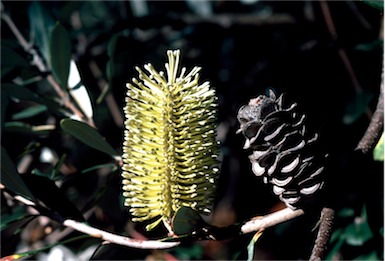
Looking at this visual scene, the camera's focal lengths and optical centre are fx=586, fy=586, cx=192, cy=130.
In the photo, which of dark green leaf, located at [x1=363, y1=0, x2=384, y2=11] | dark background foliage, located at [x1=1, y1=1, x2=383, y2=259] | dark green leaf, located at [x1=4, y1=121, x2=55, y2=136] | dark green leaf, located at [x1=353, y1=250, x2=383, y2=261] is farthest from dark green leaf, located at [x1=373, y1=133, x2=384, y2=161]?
dark green leaf, located at [x1=4, y1=121, x2=55, y2=136]

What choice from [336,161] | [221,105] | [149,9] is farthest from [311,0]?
[149,9]

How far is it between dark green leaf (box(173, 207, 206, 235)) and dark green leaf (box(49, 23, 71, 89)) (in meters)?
0.40

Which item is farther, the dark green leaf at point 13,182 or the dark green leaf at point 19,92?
the dark green leaf at point 19,92

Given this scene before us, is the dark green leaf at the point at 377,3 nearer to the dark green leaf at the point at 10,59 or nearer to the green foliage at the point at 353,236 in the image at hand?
the green foliage at the point at 353,236

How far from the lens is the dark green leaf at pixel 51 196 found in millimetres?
720

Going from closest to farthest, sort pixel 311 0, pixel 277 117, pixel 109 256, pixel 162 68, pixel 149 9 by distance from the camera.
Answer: pixel 277 117
pixel 109 256
pixel 162 68
pixel 311 0
pixel 149 9

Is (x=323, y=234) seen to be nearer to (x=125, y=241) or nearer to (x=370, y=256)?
(x=125, y=241)

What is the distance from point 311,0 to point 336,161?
99 centimetres

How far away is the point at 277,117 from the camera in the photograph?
0.53 meters

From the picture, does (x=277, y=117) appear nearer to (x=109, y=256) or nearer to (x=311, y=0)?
(x=109, y=256)

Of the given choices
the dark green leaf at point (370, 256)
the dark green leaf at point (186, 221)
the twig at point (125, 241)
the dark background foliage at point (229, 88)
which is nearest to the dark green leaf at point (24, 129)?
the dark background foliage at point (229, 88)

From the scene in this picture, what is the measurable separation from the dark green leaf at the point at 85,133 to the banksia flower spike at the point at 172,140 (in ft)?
0.48

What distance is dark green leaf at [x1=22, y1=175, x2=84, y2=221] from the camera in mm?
720

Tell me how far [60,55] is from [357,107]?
0.61 meters
